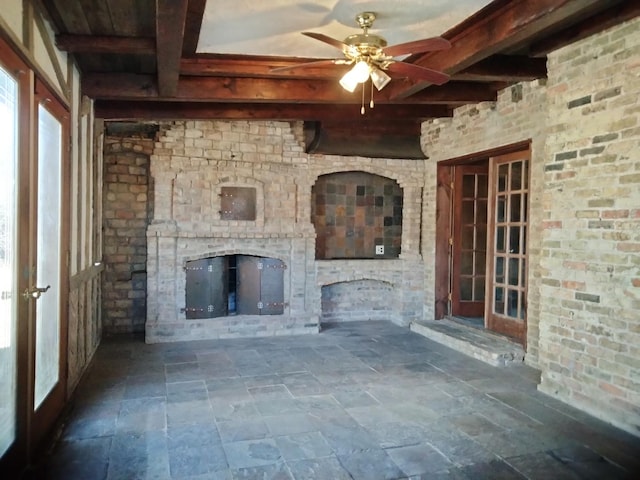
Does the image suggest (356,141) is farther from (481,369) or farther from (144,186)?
(481,369)

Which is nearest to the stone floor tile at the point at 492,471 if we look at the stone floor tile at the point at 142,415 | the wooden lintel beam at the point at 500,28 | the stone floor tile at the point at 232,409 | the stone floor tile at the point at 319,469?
the stone floor tile at the point at 319,469

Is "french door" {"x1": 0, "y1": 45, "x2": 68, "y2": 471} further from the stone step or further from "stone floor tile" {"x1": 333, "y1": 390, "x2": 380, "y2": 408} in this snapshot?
the stone step

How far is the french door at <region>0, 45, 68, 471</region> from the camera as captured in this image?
241cm

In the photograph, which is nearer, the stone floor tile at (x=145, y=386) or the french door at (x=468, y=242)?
the stone floor tile at (x=145, y=386)

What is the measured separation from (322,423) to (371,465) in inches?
25.9

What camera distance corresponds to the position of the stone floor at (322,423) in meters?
2.80

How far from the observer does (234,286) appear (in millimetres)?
6117

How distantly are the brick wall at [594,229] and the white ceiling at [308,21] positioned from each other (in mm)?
1133

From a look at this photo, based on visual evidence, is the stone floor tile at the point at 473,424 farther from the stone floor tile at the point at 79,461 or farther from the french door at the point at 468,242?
the french door at the point at 468,242

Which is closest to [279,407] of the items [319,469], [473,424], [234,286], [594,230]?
[319,469]

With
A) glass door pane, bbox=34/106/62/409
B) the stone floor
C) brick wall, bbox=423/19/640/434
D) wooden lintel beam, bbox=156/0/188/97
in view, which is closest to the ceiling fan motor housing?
wooden lintel beam, bbox=156/0/188/97

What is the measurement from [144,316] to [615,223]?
5184 mm

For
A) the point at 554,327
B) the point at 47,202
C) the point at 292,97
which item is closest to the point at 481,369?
the point at 554,327

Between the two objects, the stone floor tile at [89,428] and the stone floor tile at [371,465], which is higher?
the stone floor tile at [89,428]
